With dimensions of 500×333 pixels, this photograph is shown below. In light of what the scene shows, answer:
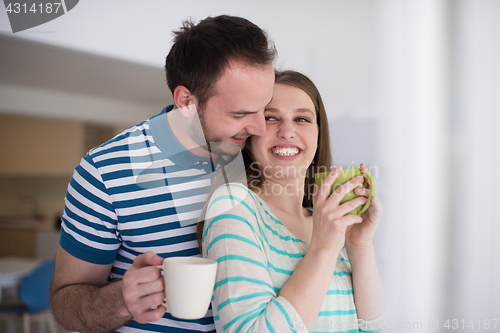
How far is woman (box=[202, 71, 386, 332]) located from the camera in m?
0.69

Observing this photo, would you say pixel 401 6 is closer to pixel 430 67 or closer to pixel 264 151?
pixel 430 67

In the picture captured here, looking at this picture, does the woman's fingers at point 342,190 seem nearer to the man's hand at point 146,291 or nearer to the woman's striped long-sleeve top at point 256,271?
the woman's striped long-sleeve top at point 256,271

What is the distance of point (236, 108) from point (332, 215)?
41 centimetres

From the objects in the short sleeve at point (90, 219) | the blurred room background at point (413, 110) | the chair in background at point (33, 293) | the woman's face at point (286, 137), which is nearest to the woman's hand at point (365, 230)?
the woman's face at point (286, 137)

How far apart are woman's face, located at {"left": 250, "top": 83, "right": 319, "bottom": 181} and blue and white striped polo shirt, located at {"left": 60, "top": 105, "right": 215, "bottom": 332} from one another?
0.17 meters

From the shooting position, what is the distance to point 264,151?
1.00 metres

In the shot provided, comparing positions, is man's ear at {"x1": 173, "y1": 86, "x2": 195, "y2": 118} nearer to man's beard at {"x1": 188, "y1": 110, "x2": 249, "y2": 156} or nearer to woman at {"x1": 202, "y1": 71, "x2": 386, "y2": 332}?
man's beard at {"x1": 188, "y1": 110, "x2": 249, "y2": 156}

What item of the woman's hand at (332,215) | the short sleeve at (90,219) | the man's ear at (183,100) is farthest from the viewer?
the man's ear at (183,100)

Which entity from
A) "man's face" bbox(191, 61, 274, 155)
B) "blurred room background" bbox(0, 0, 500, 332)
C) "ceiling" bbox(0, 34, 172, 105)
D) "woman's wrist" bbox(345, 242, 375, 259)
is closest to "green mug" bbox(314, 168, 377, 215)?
"woman's wrist" bbox(345, 242, 375, 259)

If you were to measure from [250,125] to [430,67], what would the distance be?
1241mm

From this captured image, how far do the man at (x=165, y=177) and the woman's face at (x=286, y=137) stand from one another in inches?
1.7

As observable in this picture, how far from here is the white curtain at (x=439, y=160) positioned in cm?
173

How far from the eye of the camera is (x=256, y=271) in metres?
0.71

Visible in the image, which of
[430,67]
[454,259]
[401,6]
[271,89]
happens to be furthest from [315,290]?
[401,6]
